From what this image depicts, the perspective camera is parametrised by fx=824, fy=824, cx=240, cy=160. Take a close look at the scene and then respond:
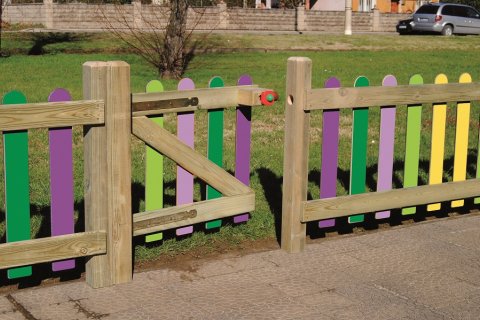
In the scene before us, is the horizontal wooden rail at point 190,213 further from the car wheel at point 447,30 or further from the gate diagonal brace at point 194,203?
the car wheel at point 447,30

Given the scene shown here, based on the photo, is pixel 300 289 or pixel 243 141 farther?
pixel 243 141

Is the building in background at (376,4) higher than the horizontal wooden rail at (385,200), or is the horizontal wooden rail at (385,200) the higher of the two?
the building in background at (376,4)

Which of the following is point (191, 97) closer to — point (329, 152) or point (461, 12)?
point (329, 152)

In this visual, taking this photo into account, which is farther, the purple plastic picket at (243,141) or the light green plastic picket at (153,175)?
the purple plastic picket at (243,141)

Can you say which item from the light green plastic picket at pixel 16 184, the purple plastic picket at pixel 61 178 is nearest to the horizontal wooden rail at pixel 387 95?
the purple plastic picket at pixel 61 178

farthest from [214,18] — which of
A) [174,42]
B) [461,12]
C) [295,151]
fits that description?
[295,151]

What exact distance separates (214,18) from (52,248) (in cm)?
3587

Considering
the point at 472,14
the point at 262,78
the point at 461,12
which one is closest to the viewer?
the point at 262,78

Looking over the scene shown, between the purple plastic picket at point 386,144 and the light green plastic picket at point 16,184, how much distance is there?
8.56 feet

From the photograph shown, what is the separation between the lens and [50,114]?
448 cm

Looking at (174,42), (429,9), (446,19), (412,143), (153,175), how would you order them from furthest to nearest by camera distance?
(429,9) → (446,19) → (174,42) → (412,143) → (153,175)

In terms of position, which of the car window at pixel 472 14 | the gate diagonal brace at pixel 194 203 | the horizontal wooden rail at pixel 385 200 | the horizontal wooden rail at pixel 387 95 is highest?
the car window at pixel 472 14

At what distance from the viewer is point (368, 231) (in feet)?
20.1

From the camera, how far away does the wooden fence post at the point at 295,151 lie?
17.4ft
